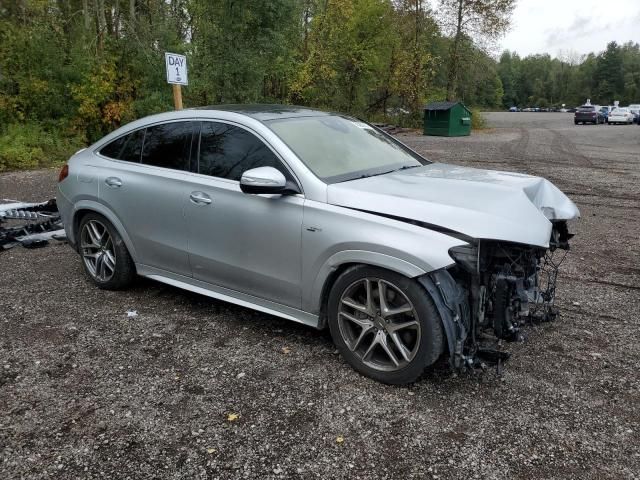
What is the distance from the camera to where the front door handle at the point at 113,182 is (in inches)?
182

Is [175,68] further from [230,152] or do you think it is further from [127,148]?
[230,152]

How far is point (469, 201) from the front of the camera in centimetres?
321

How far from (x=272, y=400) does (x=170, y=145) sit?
232 cm

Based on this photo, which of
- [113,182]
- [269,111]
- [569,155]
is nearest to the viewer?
[269,111]

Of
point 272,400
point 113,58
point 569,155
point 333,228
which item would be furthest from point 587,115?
point 272,400

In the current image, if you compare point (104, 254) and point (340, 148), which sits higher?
point (340, 148)

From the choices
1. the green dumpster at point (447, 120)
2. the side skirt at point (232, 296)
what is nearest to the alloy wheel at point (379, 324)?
the side skirt at point (232, 296)

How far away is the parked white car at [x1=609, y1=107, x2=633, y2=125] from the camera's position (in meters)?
41.4

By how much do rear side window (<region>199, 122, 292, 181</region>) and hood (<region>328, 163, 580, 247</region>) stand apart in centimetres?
64

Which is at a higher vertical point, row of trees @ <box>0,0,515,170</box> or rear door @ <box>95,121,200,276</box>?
row of trees @ <box>0,0,515,170</box>

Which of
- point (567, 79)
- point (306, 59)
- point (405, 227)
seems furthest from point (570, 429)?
point (567, 79)

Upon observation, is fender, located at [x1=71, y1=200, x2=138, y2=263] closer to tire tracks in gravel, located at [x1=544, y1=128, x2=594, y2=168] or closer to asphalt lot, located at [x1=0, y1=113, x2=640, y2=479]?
asphalt lot, located at [x1=0, y1=113, x2=640, y2=479]

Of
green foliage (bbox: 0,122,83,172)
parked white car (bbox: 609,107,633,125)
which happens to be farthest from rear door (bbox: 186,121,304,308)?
parked white car (bbox: 609,107,633,125)

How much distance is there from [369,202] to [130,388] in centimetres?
189
